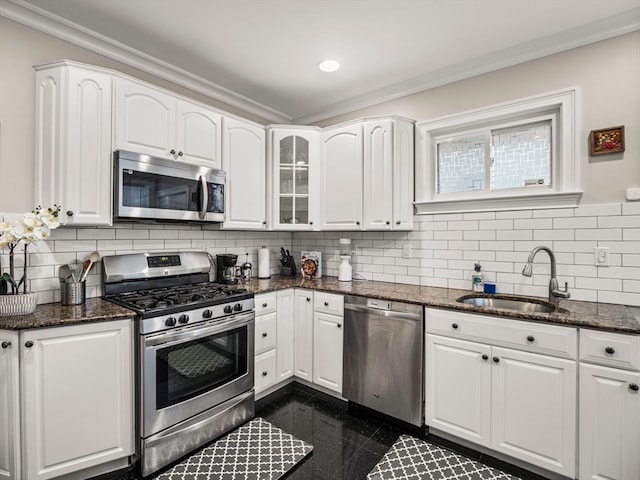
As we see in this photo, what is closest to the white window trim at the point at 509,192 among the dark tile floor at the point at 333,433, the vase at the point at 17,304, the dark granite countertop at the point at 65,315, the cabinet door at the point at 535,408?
the cabinet door at the point at 535,408

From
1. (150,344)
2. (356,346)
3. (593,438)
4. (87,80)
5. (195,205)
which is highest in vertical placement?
(87,80)

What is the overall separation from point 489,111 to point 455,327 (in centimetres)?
169

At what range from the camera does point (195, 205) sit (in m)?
2.60

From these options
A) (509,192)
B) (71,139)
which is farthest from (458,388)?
(71,139)

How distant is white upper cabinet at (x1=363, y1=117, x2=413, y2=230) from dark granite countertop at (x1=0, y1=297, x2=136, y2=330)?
201cm

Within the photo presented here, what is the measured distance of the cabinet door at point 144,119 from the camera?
2.19 m

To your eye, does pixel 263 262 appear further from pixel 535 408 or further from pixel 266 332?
pixel 535 408

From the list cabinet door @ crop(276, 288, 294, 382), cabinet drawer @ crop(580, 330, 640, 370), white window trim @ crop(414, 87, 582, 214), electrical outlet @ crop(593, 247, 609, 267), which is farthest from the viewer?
cabinet door @ crop(276, 288, 294, 382)

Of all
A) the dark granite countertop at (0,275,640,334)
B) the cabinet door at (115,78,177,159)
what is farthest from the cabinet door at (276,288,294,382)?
the cabinet door at (115,78,177,159)

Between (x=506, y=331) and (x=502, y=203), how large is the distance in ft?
3.38

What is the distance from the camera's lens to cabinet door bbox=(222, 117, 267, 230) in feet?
9.46

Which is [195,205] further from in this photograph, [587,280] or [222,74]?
[587,280]

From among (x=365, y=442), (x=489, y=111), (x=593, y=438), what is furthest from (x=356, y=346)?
(x=489, y=111)

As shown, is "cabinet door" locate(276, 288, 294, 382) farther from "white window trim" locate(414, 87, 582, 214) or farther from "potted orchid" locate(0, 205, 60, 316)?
"potted orchid" locate(0, 205, 60, 316)
